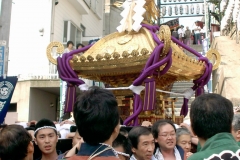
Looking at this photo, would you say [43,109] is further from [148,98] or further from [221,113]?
[221,113]

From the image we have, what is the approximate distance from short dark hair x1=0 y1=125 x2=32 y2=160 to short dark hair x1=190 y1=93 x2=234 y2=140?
1.22 metres

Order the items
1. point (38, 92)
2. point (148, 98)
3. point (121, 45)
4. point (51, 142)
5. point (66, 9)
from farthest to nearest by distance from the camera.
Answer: point (66, 9) < point (38, 92) < point (121, 45) < point (148, 98) < point (51, 142)

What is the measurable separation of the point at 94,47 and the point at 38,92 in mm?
6786

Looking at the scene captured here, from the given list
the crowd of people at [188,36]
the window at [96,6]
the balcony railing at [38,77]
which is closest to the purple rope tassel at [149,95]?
the balcony railing at [38,77]

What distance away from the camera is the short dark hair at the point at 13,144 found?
8.02 feet

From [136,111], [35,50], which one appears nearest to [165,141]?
[136,111]

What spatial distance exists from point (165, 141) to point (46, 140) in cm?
118

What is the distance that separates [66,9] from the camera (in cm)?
1475

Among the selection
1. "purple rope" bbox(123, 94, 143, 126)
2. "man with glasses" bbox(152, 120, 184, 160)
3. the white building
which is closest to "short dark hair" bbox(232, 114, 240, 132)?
"man with glasses" bbox(152, 120, 184, 160)

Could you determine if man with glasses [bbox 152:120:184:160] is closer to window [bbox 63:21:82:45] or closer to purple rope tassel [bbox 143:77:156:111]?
purple rope tassel [bbox 143:77:156:111]

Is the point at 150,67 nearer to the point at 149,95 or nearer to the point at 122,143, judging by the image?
the point at 149,95

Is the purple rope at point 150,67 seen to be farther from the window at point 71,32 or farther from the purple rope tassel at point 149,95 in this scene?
the window at point 71,32

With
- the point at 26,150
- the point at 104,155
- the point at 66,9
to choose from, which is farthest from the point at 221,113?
the point at 66,9

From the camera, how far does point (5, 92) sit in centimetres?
528
